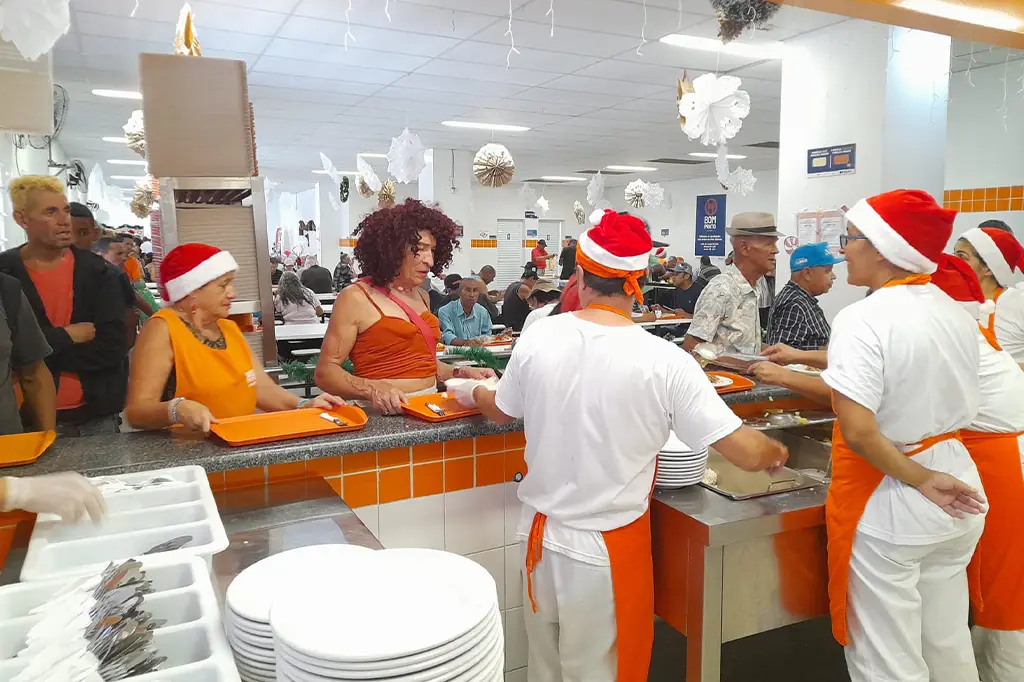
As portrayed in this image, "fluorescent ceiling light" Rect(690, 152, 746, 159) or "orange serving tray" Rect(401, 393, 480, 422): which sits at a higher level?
"fluorescent ceiling light" Rect(690, 152, 746, 159)

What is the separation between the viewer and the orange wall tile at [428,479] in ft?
7.72

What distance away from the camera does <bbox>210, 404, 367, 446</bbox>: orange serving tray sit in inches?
82.3

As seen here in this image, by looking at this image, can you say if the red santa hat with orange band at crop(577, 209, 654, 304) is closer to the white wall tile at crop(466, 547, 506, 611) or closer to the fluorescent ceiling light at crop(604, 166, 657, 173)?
the white wall tile at crop(466, 547, 506, 611)

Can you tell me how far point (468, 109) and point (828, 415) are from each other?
7.20 meters

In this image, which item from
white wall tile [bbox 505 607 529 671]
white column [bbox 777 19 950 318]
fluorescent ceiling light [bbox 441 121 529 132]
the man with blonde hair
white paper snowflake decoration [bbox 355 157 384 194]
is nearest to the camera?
white wall tile [bbox 505 607 529 671]

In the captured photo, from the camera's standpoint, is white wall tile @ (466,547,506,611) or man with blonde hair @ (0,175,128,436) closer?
white wall tile @ (466,547,506,611)

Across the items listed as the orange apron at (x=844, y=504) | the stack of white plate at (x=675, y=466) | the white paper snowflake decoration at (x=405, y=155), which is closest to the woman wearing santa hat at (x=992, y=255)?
the orange apron at (x=844, y=504)

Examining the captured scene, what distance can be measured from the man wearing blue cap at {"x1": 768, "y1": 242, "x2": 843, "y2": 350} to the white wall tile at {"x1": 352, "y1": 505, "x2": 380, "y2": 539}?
8.69 ft

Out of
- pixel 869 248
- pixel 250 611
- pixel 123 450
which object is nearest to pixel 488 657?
pixel 250 611

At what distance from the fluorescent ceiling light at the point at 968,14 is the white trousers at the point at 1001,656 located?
299 centimetres

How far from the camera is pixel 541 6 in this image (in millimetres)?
5078

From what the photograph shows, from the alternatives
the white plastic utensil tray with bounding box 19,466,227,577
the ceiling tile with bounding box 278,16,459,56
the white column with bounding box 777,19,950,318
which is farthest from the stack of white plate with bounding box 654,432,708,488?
the ceiling tile with bounding box 278,16,459,56

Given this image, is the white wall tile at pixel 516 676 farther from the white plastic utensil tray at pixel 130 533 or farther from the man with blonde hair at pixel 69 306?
the man with blonde hair at pixel 69 306

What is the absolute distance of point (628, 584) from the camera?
203cm
